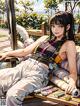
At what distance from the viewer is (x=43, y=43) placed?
336 centimetres

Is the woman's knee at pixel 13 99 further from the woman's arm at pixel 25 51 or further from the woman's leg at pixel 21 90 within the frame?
the woman's arm at pixel 25 51

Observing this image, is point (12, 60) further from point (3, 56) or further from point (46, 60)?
point (46, 60)

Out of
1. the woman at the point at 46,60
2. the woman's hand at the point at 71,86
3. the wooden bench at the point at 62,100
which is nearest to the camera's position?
the wooden bench at the point at 62,100

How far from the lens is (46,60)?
3.25 meters

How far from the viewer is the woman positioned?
3057 mm

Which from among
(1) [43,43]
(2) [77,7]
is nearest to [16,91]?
(1) [43,43]

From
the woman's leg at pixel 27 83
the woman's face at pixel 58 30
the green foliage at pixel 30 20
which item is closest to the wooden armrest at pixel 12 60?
the woman's leg at pixel 27 83

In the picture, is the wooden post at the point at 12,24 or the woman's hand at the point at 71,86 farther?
the wooden post at the point at 12,24

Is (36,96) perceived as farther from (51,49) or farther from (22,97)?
(51,49)

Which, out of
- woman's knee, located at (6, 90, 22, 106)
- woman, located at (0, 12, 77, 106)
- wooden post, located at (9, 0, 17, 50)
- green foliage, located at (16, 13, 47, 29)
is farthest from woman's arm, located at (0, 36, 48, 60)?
green foliage, located at (16, 13, 47, 29)

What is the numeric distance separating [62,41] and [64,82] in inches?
17.9

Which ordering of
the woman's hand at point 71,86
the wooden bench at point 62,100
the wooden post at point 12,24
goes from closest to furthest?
the wooden bench at point 62,100 → the woman's hand at point 71,86 → the wooden post at point 12,24

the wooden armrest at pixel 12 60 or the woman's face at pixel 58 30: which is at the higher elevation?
the woman's face at pixel 58 30

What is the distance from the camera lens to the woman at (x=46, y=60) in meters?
3.06
